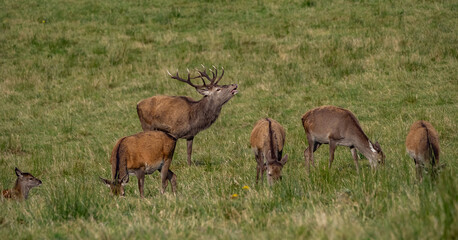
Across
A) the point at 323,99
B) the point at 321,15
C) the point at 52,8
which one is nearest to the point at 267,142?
the point at 323,99

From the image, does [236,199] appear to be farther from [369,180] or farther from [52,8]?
[52,8]

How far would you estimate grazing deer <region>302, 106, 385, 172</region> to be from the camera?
10.1 meters

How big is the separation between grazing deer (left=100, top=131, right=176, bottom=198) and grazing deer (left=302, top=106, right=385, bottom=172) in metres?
2.33

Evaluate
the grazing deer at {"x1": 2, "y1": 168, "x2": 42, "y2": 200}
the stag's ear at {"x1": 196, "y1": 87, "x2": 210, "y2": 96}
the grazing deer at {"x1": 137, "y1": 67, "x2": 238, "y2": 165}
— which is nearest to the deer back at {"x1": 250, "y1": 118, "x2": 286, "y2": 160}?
the grazing deer at {"x1": 137, "y1": 67, "x2": 238, "y2": 165}

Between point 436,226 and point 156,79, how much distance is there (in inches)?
549

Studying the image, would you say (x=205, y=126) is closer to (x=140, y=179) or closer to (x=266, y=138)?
(x=266, y=138)

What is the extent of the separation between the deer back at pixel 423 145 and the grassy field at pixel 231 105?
30 centimetres

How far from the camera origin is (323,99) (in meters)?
15.6

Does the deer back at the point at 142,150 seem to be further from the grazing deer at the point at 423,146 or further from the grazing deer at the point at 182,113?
the grazing deer at the point at 423,146

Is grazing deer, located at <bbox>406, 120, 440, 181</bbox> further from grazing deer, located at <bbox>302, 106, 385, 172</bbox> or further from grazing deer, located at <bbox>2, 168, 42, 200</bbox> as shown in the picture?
grazing deer, located at <bbox>2, 168, 42, 200</bbox>

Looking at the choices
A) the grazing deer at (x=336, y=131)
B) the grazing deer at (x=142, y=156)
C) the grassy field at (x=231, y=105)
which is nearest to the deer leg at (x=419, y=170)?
the grassy field at (x=231, y=105)

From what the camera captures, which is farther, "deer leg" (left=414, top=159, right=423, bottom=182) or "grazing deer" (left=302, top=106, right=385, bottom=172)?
"grazing deer" (left=302, top=106, right=385, bottom=172)

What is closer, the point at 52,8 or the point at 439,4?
the point at 439,4

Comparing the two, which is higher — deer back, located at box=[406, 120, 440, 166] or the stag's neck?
deer back, located at box=[406, 120, 440, 166]
